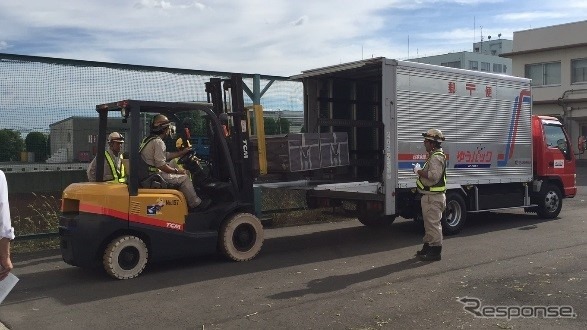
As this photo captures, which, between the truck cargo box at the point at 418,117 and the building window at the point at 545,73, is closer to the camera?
the truck cargo box at the point at 418,117

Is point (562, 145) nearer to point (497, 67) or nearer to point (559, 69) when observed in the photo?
point (559, 69)

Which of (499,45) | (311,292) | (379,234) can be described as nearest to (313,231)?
(379,234)

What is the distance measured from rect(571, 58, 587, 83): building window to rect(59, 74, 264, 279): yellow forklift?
3185 centimetres

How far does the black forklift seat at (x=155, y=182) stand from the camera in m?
7.49

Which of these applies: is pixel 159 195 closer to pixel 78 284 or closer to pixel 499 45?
pixel 78 284

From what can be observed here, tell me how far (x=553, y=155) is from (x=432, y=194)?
5617 mm

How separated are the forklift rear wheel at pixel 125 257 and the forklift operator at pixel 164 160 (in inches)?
34.4

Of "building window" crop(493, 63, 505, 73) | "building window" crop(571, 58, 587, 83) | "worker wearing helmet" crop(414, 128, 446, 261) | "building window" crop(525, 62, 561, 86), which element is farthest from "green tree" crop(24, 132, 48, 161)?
"building window" crop(493, 63, 505, 73)

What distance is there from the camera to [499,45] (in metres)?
75.6

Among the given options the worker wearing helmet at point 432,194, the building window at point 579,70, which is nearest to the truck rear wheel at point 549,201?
the worker wearing helmet at point 432,194

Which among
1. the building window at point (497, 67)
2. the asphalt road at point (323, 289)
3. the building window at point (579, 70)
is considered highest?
the building window at point (497, 67)

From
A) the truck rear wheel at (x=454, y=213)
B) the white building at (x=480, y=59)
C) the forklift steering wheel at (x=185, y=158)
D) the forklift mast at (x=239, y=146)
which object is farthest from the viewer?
the white building at (x=480, y=59)

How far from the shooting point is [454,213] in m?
10.6

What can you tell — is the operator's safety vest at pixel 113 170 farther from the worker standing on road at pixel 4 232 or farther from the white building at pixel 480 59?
the white building at pixel 480 59
